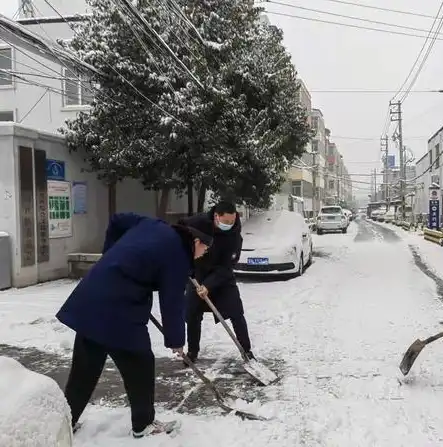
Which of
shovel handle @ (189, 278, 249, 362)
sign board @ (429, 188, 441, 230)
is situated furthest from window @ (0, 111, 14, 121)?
sign board @ (429, 188, 441, 230)

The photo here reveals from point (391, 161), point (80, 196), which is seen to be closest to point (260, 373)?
point (80, 196)

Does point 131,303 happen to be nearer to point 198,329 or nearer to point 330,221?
point 198,329

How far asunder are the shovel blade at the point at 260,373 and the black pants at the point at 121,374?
144 centimetres

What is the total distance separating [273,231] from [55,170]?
15.9 ft

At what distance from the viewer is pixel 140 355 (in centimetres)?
347

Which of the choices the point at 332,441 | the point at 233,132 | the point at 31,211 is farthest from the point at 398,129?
the point at 332,441

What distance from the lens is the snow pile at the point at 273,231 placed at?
11.5m

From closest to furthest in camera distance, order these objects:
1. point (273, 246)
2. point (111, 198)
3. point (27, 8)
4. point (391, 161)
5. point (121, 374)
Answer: point (121, 374), point (273, 246), point (27, 8), point (111, 198), point (391, 161)

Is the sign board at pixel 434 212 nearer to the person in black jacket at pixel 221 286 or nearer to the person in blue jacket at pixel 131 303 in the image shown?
the person in black jacket at pixel 221 286

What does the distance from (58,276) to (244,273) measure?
3.76 metres

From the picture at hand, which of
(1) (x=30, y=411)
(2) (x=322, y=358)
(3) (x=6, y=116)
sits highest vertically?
(3) (x=6, y=116)

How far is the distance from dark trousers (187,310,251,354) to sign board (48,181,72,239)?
6.30 metres

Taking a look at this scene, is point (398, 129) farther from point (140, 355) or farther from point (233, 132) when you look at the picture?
point (140, 355)

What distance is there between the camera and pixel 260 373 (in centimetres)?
497
